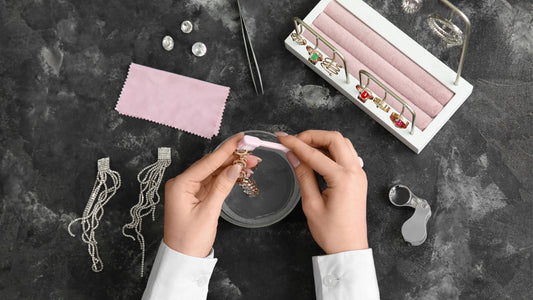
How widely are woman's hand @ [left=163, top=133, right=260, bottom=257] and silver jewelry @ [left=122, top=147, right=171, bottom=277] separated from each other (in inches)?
7.8

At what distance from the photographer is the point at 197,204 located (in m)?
1.00

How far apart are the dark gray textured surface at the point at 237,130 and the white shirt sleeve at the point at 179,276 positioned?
0.48 ft

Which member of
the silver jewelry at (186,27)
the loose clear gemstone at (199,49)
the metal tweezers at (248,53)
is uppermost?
the metal tweezers at (248,53)

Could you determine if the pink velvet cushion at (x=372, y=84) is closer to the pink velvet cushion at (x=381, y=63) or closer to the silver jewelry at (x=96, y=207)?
the pink velvet cushion at (x=381, y=63)

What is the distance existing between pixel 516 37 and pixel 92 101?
3.39 feet

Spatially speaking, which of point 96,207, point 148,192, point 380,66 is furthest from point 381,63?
point 96,207

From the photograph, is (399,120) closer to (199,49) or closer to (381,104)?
(381,104)

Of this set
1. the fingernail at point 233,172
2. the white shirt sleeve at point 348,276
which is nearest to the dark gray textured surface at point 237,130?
the white shirt sleeve at point 348,276

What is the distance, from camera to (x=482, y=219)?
1156 mm

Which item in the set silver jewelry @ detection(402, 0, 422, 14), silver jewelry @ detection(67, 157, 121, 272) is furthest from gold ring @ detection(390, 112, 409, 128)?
silver jewelry @ detection(67, 157, 121, 272)

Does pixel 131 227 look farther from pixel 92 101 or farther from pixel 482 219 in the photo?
pixel 482 219

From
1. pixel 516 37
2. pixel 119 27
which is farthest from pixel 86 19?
pixel 516 37

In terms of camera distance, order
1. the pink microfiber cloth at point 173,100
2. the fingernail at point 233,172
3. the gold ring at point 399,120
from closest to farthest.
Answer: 1. the fingernail at point 233,172
2. the gold ring at point 399,120
3. the pink microfiber cloth at point 173,100

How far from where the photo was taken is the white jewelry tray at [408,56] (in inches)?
44.7
